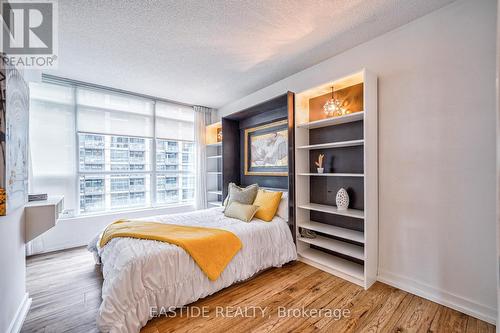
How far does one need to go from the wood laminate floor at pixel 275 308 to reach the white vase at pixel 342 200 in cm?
79

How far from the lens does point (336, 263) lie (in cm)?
245

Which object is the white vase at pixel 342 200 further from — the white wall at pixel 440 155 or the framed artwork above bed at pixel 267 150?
the framed artwork above bed at pixel 267 150

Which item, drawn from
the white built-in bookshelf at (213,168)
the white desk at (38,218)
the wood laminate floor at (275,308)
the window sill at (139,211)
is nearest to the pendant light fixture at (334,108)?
the wood laminate floor at (275,308)

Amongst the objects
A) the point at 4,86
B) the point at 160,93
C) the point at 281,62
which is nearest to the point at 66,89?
the point at 160,93

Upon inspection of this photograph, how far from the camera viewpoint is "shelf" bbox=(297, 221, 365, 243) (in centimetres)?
221

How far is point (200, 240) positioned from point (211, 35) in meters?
2.09

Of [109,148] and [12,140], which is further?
[109,148]

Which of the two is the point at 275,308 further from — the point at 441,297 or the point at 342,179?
the point at 342,179

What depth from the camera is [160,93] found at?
3879 millimetres

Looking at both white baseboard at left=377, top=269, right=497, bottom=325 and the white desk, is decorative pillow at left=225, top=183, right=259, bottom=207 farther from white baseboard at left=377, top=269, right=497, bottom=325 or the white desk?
the white desk

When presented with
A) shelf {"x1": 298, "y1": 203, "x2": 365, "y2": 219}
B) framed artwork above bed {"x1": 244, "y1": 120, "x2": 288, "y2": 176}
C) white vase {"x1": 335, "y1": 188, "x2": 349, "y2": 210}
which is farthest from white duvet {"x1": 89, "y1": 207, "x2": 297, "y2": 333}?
framed artwork above bed {"x1": 244, "y1": 120, "x2": 288, "y2": 176}

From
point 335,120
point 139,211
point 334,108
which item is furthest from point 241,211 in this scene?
point 139,211

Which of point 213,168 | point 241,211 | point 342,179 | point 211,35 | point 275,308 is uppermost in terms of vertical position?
point 211,35

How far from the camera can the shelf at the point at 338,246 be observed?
223 centimetres
